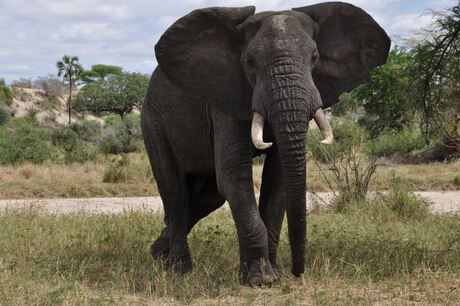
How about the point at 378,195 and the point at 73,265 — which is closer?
the point at 73,265

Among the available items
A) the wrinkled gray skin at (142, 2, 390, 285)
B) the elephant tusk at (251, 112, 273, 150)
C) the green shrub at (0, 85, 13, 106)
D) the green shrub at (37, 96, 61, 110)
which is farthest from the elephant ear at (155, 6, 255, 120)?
the green shrub at (37, 96, 61, 110)

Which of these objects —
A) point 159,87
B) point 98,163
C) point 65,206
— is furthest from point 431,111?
point 98,163

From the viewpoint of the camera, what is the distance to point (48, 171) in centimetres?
1909

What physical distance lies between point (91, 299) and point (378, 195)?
24.9ft

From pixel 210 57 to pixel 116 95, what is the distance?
163 feet

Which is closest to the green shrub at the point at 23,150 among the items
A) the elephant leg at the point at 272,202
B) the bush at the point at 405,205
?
the bush at the point at 405,205

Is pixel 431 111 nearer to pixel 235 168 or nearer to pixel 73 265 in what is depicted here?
pixel 235 168

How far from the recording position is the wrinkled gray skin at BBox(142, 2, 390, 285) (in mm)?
5258

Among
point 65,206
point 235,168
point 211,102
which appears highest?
point 211,102

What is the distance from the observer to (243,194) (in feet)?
19.3

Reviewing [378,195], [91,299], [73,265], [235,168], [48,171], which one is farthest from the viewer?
[48,171]

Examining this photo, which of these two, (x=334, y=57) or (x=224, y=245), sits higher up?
(x=334, y=57)

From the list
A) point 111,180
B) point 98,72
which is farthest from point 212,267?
point 98,72

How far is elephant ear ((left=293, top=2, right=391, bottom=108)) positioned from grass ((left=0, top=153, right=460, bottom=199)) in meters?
10.0
